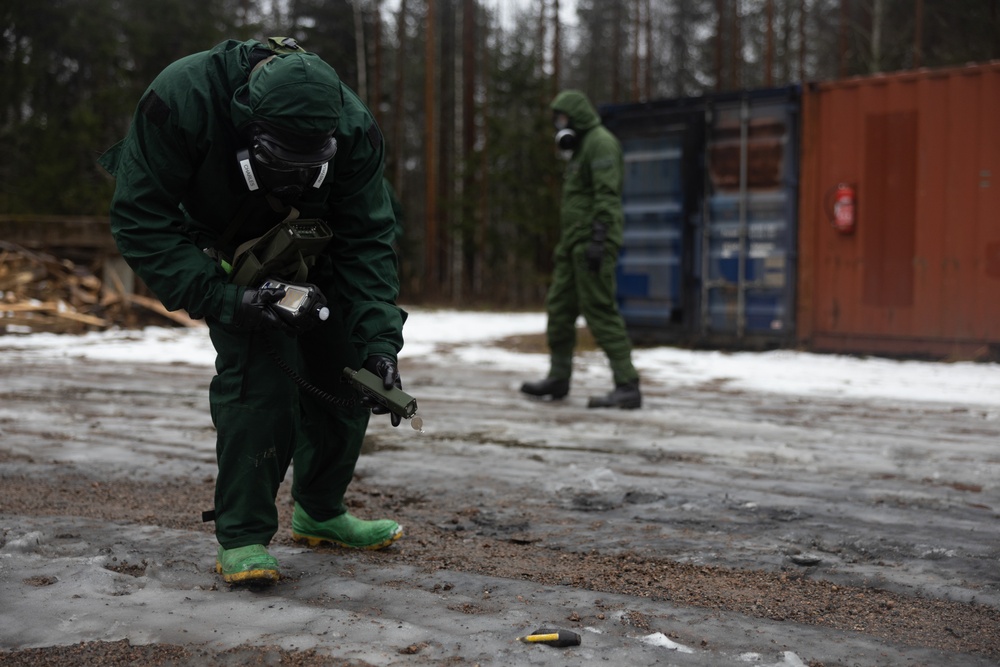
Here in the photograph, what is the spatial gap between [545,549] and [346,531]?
2.27 feet

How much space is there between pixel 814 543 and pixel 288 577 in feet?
5.99

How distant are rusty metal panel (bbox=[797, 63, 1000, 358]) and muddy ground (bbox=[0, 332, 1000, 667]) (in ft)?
12.3

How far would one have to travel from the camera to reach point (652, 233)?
1108 centimetres

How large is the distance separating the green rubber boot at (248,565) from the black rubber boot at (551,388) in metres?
4.20

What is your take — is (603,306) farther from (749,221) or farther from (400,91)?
(400,91)

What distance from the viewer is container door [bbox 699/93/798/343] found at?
1034 centimetres

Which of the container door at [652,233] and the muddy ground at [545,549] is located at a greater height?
the container door at [652,233]

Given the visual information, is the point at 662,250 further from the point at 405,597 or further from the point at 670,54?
the point at 670,54

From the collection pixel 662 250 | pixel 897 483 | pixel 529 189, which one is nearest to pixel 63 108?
pixel 529 189

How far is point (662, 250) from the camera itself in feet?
36.2

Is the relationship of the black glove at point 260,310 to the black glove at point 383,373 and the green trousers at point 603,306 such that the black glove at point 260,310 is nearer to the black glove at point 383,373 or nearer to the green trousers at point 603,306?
the black glove at point 383,373

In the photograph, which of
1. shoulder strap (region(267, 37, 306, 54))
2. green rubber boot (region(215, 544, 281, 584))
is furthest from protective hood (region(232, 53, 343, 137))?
green rubber boot (region(215, 544, 281, 584))

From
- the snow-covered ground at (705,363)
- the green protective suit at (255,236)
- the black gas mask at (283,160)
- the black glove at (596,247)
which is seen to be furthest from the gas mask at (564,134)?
the black gas mask at (283,160)

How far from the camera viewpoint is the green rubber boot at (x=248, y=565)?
2.79 m
